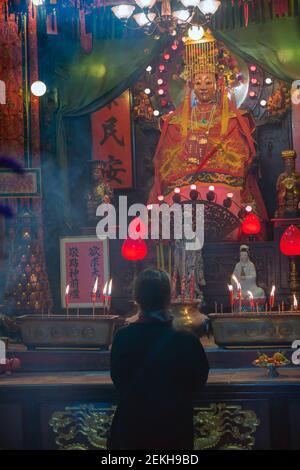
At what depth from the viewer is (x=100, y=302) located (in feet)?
23.7

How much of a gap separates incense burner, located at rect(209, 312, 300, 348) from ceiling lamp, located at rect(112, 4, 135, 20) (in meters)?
2.65

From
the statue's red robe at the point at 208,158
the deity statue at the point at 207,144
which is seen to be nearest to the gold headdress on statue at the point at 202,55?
the deity statue at the point at 207,144

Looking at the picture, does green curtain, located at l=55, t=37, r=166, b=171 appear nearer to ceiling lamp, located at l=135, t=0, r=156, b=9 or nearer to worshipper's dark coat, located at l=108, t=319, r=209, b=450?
ceiling lamp, located at l=135, t=0, r=156, b=9

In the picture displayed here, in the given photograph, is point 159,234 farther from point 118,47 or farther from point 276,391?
point 276,391

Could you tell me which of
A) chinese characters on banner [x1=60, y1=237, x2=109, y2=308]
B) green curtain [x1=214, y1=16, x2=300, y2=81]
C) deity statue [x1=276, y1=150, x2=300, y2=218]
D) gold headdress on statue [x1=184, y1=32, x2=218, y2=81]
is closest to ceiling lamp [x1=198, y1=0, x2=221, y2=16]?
green curtain [x1=214, y1=16, x2=300, y2=81]

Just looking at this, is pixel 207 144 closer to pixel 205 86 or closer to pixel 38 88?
pixel 205 86

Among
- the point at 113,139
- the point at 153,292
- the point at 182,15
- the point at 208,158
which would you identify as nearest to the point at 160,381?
the point at 153,292

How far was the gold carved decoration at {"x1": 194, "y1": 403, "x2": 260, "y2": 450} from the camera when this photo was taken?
4.04 meters

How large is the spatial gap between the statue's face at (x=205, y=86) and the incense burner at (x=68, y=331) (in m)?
4.41

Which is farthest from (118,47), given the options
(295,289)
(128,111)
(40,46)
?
(295,289)

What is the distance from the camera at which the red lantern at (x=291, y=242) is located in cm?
696

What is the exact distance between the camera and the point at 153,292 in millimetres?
2869

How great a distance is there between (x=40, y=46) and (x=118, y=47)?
98 centimetres

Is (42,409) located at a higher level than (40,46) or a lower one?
lower
